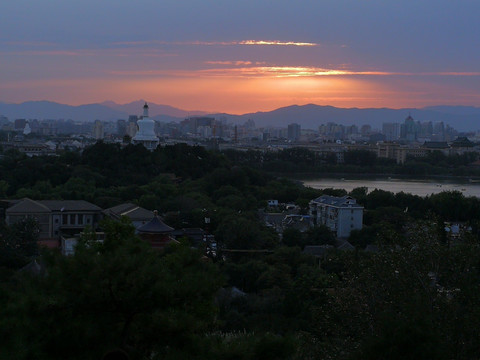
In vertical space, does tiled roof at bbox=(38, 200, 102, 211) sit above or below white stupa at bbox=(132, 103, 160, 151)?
below

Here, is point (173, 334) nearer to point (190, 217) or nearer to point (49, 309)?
point (49, 309)

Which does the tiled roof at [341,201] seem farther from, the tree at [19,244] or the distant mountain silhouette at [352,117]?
the distant mountain silhouette at [352,117]

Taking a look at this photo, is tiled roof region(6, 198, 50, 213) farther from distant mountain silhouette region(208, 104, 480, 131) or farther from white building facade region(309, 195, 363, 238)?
distant mountain silhouette region(208, 104, 480, 131)

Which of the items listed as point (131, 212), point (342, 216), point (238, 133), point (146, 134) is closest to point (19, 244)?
point (131, 212)

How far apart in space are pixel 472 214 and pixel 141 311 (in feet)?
33.4

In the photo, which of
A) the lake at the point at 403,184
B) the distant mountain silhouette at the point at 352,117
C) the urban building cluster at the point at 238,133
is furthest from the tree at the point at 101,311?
the distant mountain silhouette at the point at 352,117

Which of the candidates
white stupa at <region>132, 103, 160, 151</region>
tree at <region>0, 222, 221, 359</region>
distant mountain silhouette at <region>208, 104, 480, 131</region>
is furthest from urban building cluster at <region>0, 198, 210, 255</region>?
distant mountain silhouette at <region>208, 104, 480, 131</region>

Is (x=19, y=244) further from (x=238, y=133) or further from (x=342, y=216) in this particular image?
(x=238, y=133)

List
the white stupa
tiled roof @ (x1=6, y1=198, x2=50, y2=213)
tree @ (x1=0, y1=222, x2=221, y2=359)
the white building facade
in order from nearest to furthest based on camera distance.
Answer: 1. tree @ (x1=0, y1=222, x2=221, y2=359)
2. tiled roof @ (x1=6, y1=198, x2=50, y2=213)
3. the white building facade
4. the white stupa

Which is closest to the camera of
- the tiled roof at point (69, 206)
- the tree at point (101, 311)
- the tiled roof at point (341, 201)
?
the tree at point (101, 311)

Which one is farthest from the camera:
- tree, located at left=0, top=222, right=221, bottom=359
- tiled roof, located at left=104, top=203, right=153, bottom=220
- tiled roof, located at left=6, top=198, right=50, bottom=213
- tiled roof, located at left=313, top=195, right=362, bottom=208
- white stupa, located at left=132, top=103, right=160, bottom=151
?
white stupa, located at left=132, top=103, right=160, bottom=151

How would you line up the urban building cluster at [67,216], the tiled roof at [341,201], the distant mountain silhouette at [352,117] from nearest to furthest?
the urban building cluster at [67,216] → the tiled roof at [341,201] → the distant mountain silhouette at [352,117]

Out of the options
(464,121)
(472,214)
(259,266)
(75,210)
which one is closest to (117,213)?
(75,210)

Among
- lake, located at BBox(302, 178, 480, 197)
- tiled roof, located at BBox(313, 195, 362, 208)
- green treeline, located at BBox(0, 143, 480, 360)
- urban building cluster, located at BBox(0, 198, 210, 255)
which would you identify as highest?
green treeline, located at BBox(0, 143, 480, 360)
